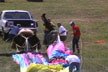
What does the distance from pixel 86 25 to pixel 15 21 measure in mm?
11666

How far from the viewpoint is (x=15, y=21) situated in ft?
91.3

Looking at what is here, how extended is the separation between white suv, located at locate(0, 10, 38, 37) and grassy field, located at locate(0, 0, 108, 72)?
958mm

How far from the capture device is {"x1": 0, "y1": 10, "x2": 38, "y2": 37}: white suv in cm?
2762

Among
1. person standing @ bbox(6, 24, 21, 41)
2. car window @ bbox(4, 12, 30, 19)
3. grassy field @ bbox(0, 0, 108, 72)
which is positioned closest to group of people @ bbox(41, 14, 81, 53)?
grassy field @ bbox(0, 0, 108, 72)

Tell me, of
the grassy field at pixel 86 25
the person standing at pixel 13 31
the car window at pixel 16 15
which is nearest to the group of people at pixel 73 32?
the grassy field at pixel 86 25

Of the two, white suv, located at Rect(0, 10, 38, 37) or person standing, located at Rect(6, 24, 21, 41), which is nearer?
person standing, located at Rect(6, 24, 21, 41)

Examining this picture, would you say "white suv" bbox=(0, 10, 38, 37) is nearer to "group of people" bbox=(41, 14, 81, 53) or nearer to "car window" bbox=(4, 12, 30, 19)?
"car window" bbox=(4, 12, 30, 19)

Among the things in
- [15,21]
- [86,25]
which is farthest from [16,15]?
[86,25]

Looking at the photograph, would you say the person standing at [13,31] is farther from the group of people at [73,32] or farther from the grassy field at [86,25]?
the group of people at [73,32]

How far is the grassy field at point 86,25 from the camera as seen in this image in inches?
736

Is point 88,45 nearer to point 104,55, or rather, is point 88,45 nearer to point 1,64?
point 104,55

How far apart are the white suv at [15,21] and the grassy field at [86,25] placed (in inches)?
37.7

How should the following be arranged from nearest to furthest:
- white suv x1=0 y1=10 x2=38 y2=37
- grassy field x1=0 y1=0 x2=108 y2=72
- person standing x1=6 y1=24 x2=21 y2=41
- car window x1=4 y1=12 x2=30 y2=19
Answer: grassy field x1=0 y1=0 x2=108 y2=72, person standing x1=6 y1=24 x2=21 y2=41, white suv x1=0 y1=10 x2=38 y2=37, car window x1=4 y1=12 x2=30 y2=19

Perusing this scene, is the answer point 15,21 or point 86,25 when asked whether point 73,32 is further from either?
point 86,25
